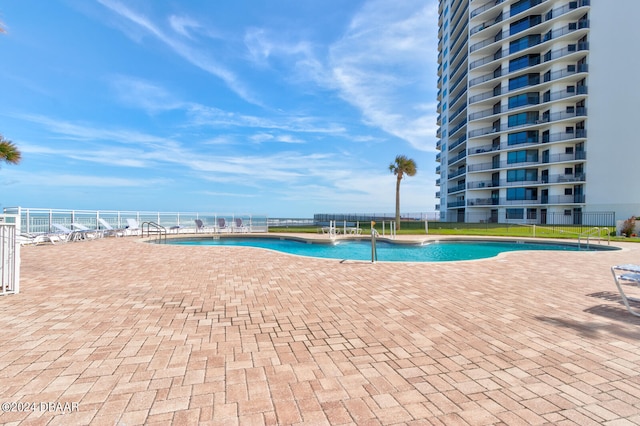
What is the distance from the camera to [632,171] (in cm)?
2578

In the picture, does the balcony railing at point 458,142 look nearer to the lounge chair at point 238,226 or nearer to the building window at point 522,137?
the building window at point 522,137

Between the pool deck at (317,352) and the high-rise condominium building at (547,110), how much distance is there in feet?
102

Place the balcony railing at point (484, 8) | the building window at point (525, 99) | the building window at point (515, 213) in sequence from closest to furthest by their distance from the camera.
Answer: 1. the building window at point (525, 99)
2. the building window at point (515, 213)
3. the balcony railing at point (484, 8)

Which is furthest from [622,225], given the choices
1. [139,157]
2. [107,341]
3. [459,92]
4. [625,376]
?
[139,157]

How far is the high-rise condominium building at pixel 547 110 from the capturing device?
2642cm

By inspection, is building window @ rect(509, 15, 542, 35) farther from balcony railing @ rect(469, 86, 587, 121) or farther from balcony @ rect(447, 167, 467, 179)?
balcony @ rect(447, 167, 467, 179)

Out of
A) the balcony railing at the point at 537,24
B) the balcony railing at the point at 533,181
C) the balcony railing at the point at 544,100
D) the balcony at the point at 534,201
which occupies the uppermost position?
the balcony railing at the point at 537,24

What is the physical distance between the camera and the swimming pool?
11672 mm

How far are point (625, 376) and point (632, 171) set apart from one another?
35.2m

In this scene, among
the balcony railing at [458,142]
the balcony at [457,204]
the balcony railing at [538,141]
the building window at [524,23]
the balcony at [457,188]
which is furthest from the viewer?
the balcony railing at [458,142]

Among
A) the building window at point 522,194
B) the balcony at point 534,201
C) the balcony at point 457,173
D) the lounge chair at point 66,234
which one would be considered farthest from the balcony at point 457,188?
the lounge chair at point 66,234

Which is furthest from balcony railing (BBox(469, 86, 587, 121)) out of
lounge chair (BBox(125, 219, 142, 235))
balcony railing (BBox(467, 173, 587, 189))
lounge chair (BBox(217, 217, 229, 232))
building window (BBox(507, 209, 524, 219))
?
lounge chair (BBox(125, 219, 142, 235))

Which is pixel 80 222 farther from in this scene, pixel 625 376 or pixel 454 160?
pixel 454 160

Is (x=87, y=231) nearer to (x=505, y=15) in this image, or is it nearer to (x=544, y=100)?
(x=544, y=100)
